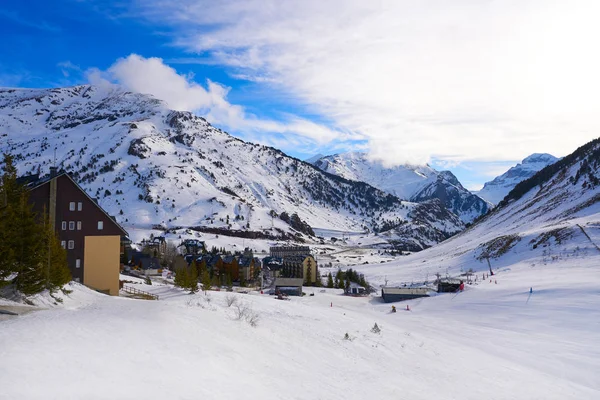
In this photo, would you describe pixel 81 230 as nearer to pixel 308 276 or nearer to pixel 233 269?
pixel 233 269

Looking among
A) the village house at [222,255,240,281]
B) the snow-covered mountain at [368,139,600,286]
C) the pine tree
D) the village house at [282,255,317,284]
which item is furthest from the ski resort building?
the village house at [222,255,240,281]

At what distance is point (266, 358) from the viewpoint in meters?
15.9

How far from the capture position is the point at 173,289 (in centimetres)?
5394

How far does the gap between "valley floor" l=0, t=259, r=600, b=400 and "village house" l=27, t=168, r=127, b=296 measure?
476 inches

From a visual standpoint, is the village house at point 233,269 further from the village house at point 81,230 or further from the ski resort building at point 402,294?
the village house at point 81,230

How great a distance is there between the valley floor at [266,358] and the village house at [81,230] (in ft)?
39.6

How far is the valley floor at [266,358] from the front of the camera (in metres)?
11.2

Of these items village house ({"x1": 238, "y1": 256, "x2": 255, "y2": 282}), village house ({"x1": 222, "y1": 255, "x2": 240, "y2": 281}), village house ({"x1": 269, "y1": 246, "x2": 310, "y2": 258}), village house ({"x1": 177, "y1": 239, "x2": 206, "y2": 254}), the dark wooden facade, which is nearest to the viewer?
the dark wooden facade

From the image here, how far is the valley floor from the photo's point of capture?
1122cm

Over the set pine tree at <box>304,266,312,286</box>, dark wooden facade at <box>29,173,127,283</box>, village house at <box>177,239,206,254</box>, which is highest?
dark wooden facade at <box>29,173,127,283</box>

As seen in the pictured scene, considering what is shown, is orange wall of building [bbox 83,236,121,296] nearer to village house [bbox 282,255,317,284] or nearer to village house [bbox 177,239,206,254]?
village house [bbox 282,255,317,284]

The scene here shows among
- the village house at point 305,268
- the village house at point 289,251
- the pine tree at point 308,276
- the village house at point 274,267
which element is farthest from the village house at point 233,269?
the village house at point 289,251

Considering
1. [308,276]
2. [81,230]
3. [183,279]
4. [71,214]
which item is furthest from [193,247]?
[71,214]

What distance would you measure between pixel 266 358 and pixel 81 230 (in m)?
33.7
